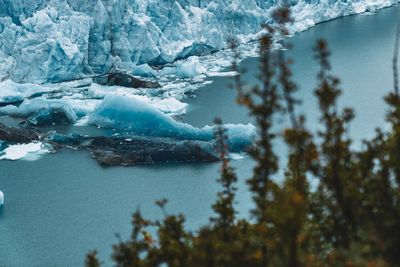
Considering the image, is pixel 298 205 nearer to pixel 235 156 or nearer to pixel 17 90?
pixel 235 156

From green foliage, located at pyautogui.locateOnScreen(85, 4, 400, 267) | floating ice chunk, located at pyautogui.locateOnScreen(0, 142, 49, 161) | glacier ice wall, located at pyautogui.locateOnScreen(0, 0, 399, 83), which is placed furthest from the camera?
glacier ice wall, located at pyautogui.locateOnScreen(0, 0, 399, 83)

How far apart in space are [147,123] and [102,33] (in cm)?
1653

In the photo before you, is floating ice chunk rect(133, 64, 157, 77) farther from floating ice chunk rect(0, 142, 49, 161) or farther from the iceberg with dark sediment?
floating ice chunk rect(0, 142, 49, 161)

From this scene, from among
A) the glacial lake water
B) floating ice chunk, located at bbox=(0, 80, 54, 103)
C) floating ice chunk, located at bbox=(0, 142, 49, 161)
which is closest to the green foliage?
the glacial lake water

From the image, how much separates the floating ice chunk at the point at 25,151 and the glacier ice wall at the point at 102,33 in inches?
497

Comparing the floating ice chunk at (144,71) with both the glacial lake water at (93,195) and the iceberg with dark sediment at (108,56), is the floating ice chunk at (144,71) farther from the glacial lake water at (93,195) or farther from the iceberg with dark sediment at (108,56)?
the glacial lake water at (93,195)

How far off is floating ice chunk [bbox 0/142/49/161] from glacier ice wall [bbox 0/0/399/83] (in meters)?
12.6

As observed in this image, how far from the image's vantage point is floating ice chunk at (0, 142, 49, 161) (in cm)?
2114

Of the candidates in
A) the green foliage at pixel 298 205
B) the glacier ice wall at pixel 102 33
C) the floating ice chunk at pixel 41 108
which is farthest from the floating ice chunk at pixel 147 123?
the green foliage at pixel 298 205

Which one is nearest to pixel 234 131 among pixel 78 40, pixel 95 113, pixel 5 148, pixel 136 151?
pixel 136 151

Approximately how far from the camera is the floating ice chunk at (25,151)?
832 inches

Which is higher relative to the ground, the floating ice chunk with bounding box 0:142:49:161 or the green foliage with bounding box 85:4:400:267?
the green foliage with bounding box 85:4:400:267

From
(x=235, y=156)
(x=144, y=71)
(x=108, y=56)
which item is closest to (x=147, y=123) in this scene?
(x=235, y=156)

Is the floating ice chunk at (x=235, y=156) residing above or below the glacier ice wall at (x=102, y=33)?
below
